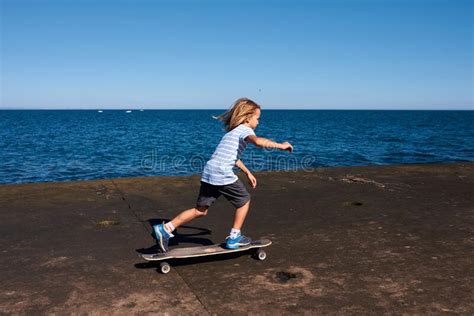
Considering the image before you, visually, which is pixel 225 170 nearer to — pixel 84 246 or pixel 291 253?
pixel 291 253

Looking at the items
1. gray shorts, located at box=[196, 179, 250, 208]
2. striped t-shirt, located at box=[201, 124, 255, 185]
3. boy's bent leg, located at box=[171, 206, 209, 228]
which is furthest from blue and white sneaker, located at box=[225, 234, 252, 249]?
striped t-shirt, located at box=[201, 124, 255, 185]

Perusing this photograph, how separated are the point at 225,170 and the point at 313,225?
1.89m

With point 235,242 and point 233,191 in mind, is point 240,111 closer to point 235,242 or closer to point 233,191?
point 233,191

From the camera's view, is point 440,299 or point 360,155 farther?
point 360,155

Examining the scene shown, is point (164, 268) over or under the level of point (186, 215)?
under

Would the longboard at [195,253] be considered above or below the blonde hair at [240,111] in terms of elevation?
below

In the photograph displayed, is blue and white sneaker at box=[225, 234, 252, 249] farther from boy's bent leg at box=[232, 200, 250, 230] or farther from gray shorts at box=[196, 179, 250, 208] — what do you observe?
gray shorts at box=[196, 179, 250, 208]

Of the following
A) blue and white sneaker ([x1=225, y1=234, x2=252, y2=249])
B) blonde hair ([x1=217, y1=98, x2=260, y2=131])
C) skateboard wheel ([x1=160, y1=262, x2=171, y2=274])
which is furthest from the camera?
blonde hair ([x1=217, y1=98, x2=260, y2=131])

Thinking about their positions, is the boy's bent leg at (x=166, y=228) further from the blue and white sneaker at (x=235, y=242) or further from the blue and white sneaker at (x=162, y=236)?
the blue and white sneaker at (x=235, y=242)

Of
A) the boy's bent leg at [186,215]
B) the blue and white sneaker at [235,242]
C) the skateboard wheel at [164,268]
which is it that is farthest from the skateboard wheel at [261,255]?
the skateboard wheel at [164,268]

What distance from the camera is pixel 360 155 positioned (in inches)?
1148

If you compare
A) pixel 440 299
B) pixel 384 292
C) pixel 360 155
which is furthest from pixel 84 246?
pixel 360 155

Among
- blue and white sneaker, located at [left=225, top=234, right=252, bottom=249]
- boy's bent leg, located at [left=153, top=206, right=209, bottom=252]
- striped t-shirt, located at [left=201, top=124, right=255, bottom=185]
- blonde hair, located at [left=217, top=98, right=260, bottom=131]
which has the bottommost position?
blue and white sneaker, located at [left=225, top=234, right=252, bottom=249]

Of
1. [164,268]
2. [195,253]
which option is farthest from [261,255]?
[164,268]
